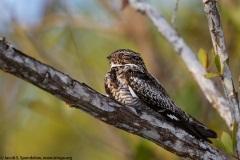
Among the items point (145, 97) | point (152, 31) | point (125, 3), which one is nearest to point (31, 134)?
point (152, 31)

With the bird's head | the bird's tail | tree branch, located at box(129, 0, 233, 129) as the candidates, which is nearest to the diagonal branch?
the bird's tail

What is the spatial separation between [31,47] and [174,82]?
1.60 m

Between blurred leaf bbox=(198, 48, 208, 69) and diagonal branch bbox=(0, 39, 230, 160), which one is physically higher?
blurred leaf bbox=(198, 48, 208, 69)

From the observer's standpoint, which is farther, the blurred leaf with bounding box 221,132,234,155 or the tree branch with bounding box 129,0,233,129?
the tree branch with bounding box 129,0,233,129

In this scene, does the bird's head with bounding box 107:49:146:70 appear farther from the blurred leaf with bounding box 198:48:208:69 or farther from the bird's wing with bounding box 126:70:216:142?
the blurred leaf with bounding box 198:48:208:69

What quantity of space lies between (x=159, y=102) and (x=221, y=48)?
0.56 meters

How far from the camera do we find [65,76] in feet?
8.02

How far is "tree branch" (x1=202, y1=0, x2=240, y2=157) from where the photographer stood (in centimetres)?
291

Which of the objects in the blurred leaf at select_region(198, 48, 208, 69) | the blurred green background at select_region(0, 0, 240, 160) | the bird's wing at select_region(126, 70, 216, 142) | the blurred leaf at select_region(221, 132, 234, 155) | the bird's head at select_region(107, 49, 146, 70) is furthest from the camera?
the blurred green background at select_region(0, 0, 240, 160)

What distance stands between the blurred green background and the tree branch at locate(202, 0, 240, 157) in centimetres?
151

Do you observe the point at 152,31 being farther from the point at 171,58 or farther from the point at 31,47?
the point at 31,47

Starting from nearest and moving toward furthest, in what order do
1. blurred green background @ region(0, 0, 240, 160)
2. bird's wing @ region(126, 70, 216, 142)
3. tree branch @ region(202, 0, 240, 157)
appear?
tree branch @ region(202, 0, 240, 157) < bird's wing @ region(126, 70, 216, 142) < blurred green background @ region(0, 0, 240, 160)

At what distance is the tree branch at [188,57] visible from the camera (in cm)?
363

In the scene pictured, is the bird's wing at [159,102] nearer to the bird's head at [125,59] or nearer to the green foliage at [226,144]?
the green foliage at [226,144]
